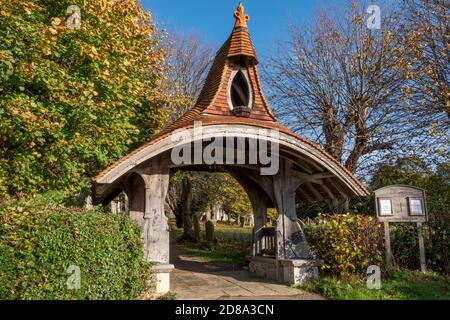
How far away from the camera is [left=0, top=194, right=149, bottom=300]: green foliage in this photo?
5133mm

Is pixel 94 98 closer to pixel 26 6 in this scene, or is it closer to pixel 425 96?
pixel 26 6

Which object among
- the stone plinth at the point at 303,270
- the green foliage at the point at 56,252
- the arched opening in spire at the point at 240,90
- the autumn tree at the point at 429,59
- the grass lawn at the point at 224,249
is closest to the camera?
the green foliage at the point at 56,252

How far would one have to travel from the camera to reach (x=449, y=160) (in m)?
12.5

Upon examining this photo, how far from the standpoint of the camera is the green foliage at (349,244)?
7.88 metres

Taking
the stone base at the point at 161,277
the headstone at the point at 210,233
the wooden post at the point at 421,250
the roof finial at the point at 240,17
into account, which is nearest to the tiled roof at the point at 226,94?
the roof finial at the point at 240,17

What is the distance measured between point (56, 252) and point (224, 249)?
13701 millimetres

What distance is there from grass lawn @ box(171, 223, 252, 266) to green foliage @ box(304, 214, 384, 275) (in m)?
4.93

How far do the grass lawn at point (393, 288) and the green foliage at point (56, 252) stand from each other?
13.7 ft

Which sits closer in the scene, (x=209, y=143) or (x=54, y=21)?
(x=54, y=21)

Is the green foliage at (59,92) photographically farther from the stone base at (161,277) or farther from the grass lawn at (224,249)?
the grass lawn at (224,249)

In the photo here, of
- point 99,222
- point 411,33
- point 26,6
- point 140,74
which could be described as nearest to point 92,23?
point 26,6

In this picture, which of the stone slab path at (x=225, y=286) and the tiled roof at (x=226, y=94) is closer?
the stone slab path at (x=225, y=286)

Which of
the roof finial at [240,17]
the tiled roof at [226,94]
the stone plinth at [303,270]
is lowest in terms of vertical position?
the stone plinth at [303,270]
